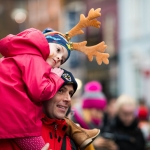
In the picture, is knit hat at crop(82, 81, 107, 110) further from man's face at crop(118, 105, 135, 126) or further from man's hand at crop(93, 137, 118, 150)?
man's hand at crop(93, 137, 118, 150)

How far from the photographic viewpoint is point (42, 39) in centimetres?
361

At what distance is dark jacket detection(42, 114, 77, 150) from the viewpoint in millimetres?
3723

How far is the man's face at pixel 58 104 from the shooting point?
3698mm

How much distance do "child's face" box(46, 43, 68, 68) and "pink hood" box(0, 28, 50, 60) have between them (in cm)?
11

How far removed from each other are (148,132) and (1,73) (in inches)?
323

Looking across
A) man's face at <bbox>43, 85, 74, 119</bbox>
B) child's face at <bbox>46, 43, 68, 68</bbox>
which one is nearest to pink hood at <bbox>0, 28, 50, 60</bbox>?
child's face at <bbox>46, 43, 68, 68</bbox>

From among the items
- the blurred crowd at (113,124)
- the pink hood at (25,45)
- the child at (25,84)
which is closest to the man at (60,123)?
the child at (25,84)

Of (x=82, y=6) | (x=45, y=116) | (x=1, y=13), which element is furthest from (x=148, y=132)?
(x=82, y=6)

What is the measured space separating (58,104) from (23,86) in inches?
14.1

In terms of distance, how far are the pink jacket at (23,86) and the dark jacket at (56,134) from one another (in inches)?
8.4

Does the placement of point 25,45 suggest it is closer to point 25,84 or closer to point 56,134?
point 25,84

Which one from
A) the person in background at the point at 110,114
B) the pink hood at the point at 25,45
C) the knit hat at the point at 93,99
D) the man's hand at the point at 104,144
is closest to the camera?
the pink hood at the point at 25,45

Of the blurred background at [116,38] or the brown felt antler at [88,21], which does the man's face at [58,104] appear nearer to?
the brown felt antler at [88,21]

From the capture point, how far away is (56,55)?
375cm
